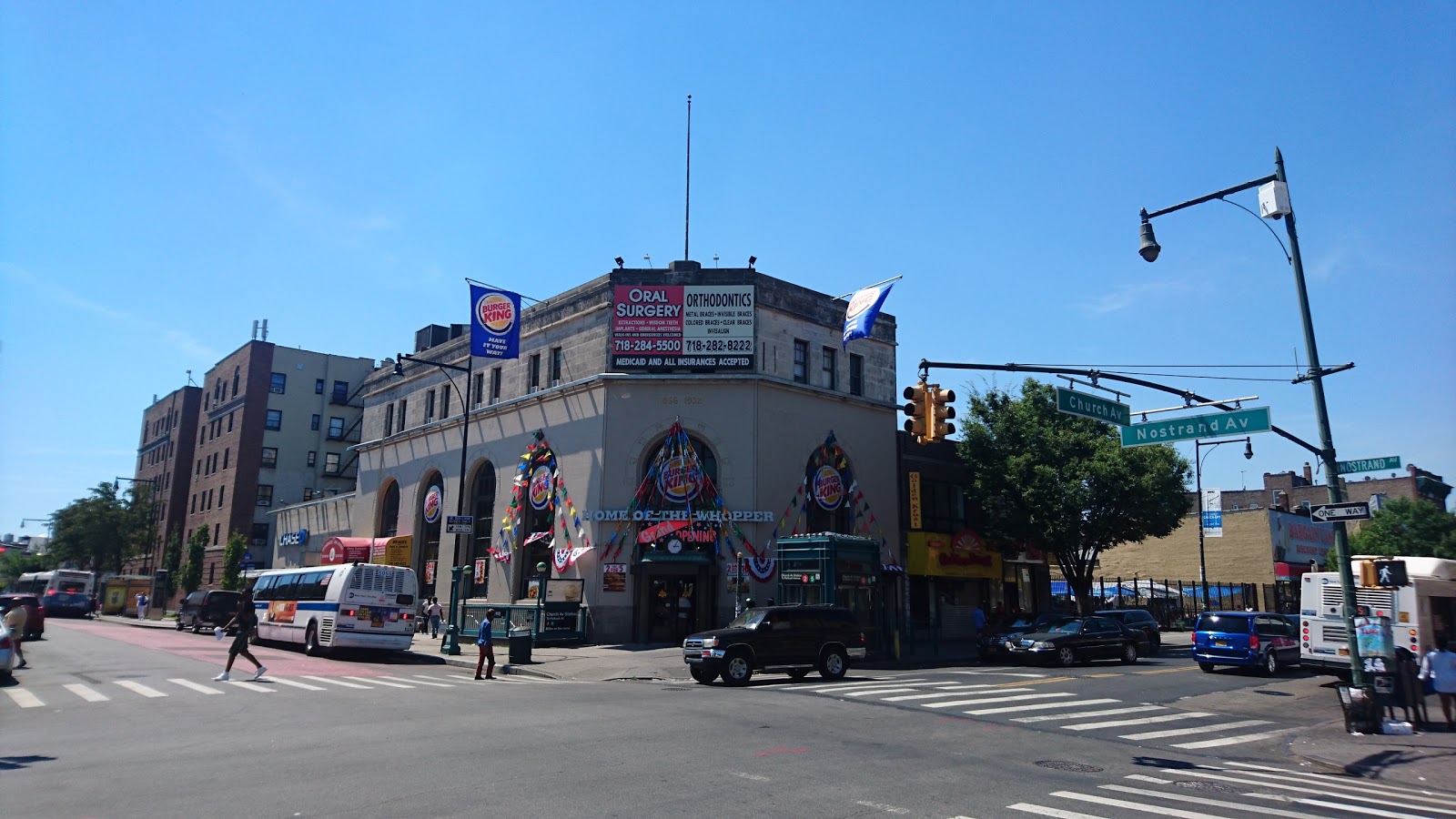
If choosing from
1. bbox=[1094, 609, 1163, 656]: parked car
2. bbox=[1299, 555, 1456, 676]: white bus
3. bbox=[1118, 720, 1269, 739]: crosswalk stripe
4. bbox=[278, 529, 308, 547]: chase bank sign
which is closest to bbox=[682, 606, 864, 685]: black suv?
bbox=[1118, 720, 1269, 739]: crosswalk stripe

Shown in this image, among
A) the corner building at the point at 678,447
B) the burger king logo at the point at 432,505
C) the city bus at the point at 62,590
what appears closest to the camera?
the corner building at the point at 678,447

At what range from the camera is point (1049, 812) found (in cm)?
875

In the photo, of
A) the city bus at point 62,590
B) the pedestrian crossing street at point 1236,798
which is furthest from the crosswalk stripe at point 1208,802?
the city bus at point 62,590

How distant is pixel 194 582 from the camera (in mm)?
67812

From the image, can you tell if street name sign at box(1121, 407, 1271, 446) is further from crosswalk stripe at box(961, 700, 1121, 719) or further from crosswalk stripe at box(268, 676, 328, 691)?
crosswalk stripe at box(268, 676, 328, 691)

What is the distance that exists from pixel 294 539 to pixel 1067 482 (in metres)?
46.4

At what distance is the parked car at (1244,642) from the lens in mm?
25859

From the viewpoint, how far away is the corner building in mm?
33344

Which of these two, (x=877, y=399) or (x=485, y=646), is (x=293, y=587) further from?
(x=877, y=399)

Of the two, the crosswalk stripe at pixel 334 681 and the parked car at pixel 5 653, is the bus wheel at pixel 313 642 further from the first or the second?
the parked car at pixel 5 653

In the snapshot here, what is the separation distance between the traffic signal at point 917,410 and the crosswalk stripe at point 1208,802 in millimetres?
7970

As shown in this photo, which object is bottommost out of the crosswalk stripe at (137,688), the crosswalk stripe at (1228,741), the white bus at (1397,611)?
the crosswalk stripe at (1228,741)

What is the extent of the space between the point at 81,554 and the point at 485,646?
72.3 m

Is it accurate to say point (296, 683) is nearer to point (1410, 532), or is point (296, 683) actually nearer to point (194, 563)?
point (194, 563)
